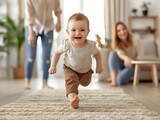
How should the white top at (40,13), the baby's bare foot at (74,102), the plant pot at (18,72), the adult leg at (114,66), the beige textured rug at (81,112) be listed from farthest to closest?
the plant pot at (18,72) → the adult leg at (114,66) → the white top at (40,13) → the baby's bare foot at (74,102) → the beige textured rug at (81,112)

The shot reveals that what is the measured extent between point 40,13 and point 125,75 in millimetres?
1315

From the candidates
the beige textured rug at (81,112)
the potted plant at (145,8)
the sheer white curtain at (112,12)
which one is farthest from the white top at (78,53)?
the potted plant at (145,8)

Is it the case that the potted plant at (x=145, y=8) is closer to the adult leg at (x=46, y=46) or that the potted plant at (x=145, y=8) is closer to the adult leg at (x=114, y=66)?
the adult leg at (x=114, y=66)

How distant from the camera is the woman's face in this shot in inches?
142

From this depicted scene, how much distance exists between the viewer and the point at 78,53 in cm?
185

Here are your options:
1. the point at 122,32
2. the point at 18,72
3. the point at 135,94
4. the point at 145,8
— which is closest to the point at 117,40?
the point at 122,32

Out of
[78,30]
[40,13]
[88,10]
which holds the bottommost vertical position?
[78,30]

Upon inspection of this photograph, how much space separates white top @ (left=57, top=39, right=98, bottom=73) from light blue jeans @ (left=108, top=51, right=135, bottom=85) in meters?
1.84

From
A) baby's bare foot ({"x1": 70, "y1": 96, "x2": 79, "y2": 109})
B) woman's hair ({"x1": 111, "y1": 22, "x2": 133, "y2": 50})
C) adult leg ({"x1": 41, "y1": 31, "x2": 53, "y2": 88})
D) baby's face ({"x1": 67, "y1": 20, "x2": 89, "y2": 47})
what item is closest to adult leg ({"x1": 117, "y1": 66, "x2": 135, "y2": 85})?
woman's hair ({"x1": 111, "y1": 22, "x2": 133, "y2": 50})

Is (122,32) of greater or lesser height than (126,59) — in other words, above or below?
above

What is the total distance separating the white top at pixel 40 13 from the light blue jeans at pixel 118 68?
99 cm

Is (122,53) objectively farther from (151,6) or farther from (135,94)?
(151,6)

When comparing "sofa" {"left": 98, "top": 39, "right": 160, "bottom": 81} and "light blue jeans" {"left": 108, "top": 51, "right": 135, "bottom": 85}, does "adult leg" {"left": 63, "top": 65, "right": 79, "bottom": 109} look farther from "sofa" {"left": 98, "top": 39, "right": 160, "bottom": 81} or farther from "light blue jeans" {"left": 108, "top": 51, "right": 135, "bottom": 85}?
"sofa" {"left": 98, "top": 39, "right": 160, "bottom": 81}

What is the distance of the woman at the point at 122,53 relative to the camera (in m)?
3.63
